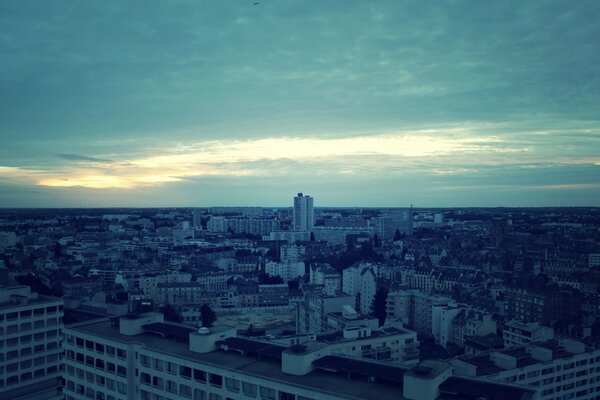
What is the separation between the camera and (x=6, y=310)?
1074 cm

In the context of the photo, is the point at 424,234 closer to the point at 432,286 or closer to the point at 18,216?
the point at 432,286

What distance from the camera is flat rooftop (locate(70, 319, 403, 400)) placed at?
18.4ft

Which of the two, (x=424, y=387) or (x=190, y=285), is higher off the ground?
(x=424, y=387)

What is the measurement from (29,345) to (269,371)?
24.8 feet

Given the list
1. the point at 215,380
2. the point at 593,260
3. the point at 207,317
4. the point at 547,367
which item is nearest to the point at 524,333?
the point at 547,367

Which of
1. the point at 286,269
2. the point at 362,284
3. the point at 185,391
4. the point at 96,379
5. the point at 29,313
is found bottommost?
the point at 286,269

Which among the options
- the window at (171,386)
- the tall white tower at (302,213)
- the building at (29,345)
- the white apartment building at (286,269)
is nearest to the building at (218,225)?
the tall white tower at (302,213)

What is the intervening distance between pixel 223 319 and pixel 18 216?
23.7 metres

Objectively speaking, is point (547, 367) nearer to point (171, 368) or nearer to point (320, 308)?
point (171, 368)

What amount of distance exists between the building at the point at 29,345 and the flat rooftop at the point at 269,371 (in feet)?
13.1

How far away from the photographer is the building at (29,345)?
424 inches

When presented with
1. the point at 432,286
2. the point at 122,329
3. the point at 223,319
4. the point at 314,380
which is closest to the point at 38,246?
the point at 223,319

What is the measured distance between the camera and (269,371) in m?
6.29

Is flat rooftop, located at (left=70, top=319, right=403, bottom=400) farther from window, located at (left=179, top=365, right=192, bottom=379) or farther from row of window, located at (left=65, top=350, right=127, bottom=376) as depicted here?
row of window, located at (left=65, top=350, right=127, bottom=376)
